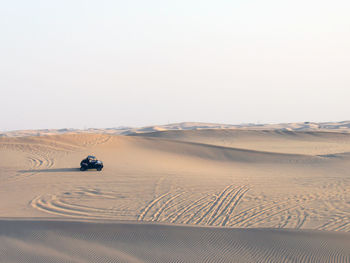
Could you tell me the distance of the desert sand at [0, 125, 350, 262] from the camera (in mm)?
7660

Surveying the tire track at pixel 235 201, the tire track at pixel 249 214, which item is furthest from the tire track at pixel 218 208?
the tire track at pixel 249 214

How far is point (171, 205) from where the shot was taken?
12.3m

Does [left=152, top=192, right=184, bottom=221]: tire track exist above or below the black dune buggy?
below

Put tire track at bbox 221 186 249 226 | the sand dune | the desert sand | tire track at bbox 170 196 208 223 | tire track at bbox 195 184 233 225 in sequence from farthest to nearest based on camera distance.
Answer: tire track at bbox 170 196 208 223, tire track at bbox 221 186 249 226, tire track at bbox 195 184 233 225, the desert sand, the sand dune

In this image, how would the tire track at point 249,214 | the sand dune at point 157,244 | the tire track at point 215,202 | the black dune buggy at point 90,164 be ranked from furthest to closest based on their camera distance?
the black dune buggy at point 90,164 → the tire track at point 215,202 → the tire track at point 249,214 → the sand dune at point 157,244

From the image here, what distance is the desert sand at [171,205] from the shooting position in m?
7.66

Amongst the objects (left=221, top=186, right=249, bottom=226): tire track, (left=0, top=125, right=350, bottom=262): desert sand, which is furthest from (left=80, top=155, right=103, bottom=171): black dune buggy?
(left=221, top=186, right=249, bottom=226): tire track

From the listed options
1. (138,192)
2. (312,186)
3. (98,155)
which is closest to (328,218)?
(312,186)

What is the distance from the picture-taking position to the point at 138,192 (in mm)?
14328

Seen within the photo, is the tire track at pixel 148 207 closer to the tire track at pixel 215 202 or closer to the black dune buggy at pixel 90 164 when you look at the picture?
the tire track at pixel 215 202

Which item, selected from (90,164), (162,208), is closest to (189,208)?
(162,208)

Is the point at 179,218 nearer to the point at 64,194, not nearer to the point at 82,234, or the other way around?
the point at 82,234

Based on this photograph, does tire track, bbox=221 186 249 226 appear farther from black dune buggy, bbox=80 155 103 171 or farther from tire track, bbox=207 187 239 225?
black dune buggy, bbox=80 155 103 171

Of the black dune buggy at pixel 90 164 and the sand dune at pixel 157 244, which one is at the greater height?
the black dune buggy at pixel 90 164
